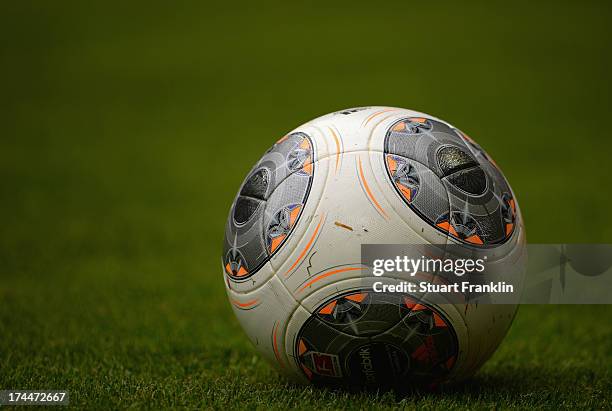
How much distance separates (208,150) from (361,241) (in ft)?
41.0

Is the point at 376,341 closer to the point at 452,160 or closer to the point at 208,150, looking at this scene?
the point at 452,160

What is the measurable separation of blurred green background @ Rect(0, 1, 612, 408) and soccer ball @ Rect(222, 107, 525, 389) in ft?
0.79

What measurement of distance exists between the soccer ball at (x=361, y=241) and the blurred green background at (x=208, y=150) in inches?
9.4

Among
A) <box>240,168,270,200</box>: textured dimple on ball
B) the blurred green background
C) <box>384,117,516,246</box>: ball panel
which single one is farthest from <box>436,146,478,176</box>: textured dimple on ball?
the blurred green background

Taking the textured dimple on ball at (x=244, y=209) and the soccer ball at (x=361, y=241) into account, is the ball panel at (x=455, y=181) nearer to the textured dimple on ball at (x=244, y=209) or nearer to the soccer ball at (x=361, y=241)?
the soccer ball at (x=361, y=241)

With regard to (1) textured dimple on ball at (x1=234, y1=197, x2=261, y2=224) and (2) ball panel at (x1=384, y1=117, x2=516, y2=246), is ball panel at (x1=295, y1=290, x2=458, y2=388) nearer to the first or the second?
(2) ball panel at (x1=384, y1=117, x2=516, y2=246)

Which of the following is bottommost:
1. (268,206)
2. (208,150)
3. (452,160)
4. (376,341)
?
(208,150)

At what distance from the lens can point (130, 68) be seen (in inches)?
900

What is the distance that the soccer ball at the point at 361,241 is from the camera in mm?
3945

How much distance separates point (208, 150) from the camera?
16.2 m

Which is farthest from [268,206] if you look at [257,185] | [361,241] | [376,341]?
[376,341]

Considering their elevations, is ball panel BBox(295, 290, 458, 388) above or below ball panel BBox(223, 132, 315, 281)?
below

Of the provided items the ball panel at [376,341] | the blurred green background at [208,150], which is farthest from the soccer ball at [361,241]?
the blurred green background at [208,150]

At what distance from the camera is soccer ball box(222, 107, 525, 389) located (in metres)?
3.95
